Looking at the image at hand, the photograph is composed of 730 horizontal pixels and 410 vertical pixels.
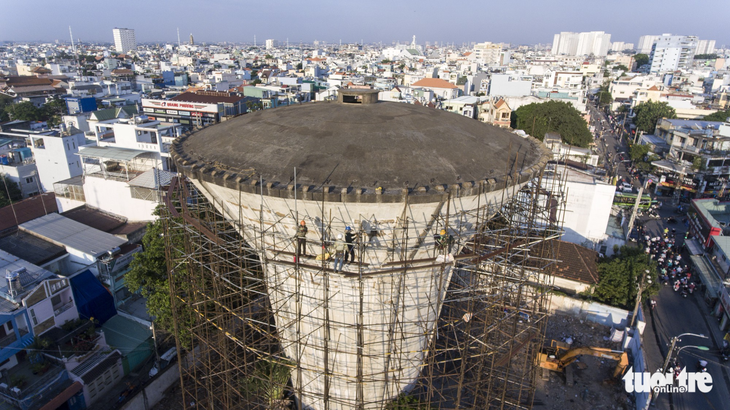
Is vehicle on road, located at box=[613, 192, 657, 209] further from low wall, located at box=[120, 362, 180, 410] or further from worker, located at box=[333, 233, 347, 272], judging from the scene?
low wall, located at box=[120, 362, 180, 410]

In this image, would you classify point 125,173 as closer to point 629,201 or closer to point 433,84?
point 629,201

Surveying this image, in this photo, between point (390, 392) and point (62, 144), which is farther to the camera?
point (62, 144)

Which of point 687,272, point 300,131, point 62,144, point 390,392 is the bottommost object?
point 687,272

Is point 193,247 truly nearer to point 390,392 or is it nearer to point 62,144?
point 390,392

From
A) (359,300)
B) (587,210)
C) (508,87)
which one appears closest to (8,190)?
(359,300)

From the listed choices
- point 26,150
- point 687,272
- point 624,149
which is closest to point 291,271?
point 687,272

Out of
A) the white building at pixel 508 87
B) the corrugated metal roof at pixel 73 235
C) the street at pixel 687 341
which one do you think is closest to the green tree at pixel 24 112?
the corrugated metal roof at pixel 73 235
